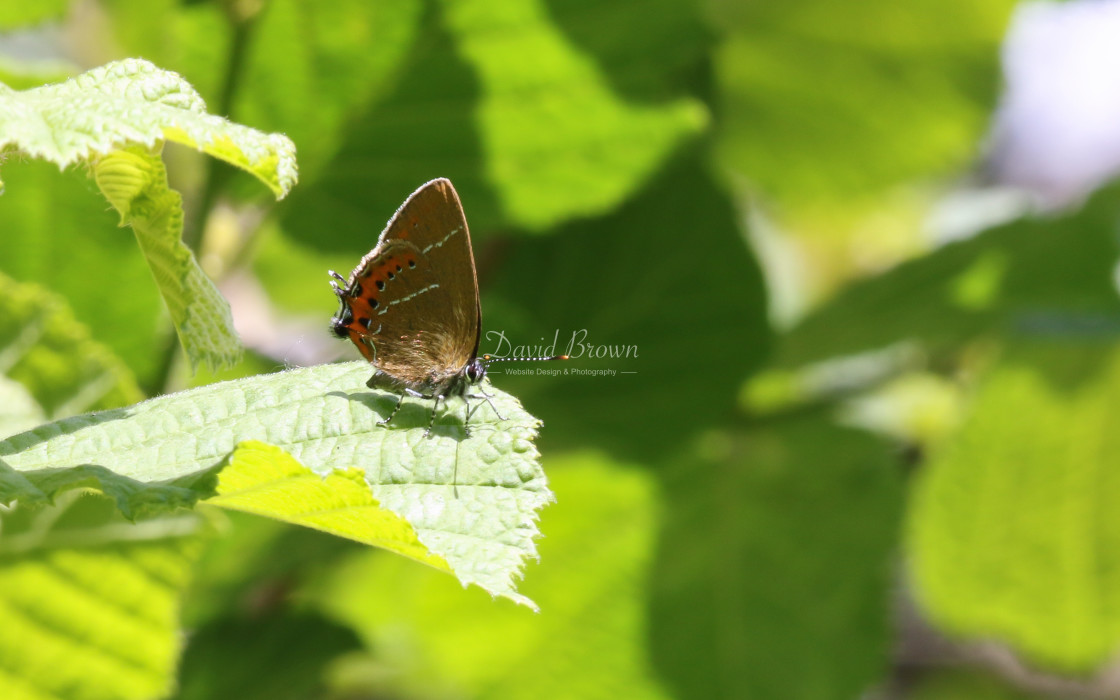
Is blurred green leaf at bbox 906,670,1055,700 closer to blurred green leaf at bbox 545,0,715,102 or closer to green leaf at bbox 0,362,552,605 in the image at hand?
blurred green leaf at bbox 545,0,715,102

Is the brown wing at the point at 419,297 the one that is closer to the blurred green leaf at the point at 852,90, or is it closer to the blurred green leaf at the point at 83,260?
the blurred green leaf at the point at 83,260

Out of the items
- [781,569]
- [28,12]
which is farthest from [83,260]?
[781,569]

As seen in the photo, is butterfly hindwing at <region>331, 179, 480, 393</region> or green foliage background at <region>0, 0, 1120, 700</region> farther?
green foliage background at <region>0, 0, 1120, 700</region>

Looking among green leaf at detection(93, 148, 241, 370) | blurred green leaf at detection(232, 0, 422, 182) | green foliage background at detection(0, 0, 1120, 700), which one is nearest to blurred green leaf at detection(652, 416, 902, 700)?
green foliage background at detection(0, 0, 1120, 700)

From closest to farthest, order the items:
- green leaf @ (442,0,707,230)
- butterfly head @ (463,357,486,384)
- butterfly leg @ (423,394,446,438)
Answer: butterfly leg @ (423,394,446,438) → butterfly head @ (463,357,486,384) → green leaf @ (442,0,707,230)

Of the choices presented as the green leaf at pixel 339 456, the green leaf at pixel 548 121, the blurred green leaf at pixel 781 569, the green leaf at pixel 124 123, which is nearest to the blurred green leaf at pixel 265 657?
the blurred green leaf at pixel 781 569

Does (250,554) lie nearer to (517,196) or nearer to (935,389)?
(517,196)

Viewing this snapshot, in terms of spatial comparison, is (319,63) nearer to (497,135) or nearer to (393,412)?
(497,135)
